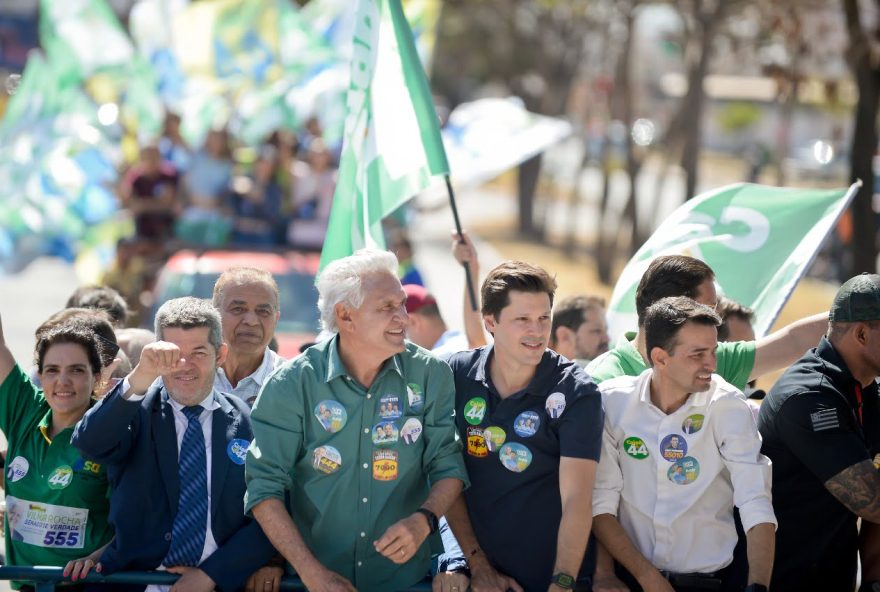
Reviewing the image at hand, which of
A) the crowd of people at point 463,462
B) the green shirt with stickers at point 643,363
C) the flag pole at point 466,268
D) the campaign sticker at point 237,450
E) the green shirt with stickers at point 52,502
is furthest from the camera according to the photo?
the flag pole at point 466,268

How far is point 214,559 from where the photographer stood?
184 inches

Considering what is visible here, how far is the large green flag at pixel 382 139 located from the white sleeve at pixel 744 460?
7.91 feet

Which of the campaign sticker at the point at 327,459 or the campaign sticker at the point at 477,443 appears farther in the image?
the campaign sticker at the point at 477,443

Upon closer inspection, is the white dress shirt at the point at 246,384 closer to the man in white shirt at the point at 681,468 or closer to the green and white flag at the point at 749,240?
the man in white shirt at the point at 681,468

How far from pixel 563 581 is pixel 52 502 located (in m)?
1.98

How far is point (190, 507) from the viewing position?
4758 millimetres

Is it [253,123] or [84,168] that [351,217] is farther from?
[253,123]

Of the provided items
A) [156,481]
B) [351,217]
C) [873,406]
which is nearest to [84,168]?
[351,217]

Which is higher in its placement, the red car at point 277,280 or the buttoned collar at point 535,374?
the red car at point 277,280

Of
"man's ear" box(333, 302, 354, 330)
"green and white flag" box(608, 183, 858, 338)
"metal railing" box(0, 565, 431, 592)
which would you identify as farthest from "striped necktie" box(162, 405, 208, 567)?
"green and white flag" box(608, 183, 858, 338)

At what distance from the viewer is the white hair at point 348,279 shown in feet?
15.4

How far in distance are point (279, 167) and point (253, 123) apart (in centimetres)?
164

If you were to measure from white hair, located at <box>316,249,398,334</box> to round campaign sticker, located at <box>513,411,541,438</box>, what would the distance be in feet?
2.34

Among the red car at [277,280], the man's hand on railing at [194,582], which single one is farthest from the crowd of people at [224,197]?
the man's hand on railing at [194,582]
